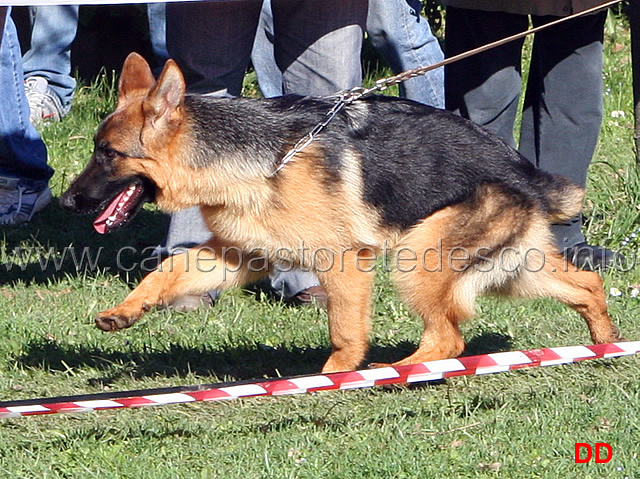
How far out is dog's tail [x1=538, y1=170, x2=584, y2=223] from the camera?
12.7 ft

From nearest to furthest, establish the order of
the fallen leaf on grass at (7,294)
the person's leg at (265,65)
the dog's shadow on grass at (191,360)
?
the dog's shadow on grass at (191,360), the fallen leaf on grass at (7,294), the person's leg at (265,65)

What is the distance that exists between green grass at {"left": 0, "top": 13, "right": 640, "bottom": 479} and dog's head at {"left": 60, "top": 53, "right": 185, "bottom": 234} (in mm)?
750

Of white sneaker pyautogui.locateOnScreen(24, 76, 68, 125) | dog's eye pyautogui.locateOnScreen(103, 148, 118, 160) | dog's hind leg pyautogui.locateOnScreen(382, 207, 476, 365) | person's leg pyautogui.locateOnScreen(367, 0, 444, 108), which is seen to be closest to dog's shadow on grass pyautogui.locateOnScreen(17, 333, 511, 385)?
dog's hind leg pyautogui.locateOnScreen(382, 207, 476, 365)

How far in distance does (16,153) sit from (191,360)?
2.32 meters

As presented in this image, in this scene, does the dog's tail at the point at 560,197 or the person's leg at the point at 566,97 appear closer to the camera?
the dog's tail at the point at 560,197

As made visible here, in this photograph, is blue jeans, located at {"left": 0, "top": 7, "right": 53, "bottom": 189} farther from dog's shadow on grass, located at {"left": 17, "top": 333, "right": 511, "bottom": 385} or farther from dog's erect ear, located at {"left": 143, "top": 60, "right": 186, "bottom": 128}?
dog's erect ear, located at {"left": 143, "top": 60, "right": 186, "bottom": 128}

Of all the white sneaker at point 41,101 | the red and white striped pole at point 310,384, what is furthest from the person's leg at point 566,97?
the white sneaker at point 41,101

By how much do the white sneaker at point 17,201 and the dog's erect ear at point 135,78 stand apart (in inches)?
88.4

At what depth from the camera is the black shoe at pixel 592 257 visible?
504 cm

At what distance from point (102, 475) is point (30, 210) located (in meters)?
3.05

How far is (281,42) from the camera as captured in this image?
437 cm

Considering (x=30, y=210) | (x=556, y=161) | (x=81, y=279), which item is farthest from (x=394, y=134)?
(x=30, y=210)

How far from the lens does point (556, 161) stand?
4949mm

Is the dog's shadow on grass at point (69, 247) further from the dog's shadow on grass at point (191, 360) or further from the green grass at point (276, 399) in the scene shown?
the dog's shadow on grass at point (191, 360)
